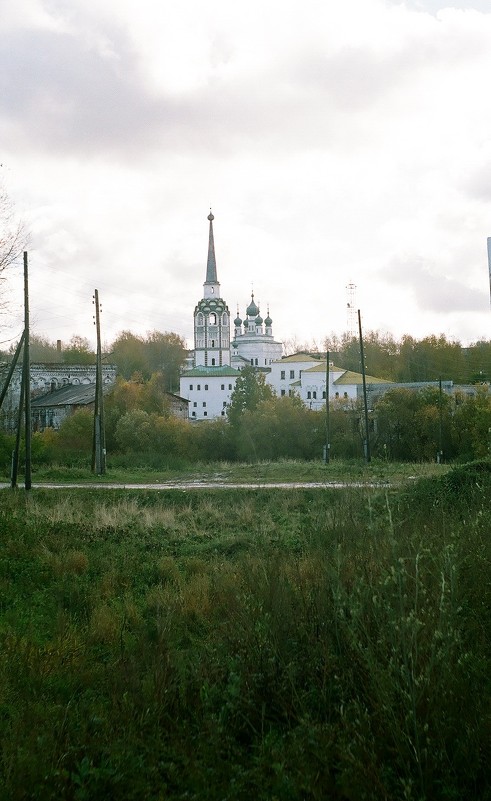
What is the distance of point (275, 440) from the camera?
6281 centimetres

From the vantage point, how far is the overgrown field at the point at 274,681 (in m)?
5.53

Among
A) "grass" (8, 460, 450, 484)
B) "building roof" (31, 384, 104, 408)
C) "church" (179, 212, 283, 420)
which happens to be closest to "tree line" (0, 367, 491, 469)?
"building roof" (31, 384, 104, 408)

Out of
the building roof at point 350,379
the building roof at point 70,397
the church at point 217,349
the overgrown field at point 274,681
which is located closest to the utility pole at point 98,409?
the overgrown field at point 274,681

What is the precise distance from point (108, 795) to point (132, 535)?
39.5 ft

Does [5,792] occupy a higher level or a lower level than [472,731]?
lower

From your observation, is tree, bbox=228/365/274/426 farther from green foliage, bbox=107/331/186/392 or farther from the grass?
green foliage, bbox=107/331/186/392

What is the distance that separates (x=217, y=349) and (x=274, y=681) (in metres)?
134

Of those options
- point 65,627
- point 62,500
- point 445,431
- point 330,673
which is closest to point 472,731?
point 330,673

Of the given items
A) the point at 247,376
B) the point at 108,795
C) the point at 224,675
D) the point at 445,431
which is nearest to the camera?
the point at 108,795

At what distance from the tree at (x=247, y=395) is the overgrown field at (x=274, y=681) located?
181 feet

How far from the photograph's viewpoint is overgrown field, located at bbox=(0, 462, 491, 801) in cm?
553

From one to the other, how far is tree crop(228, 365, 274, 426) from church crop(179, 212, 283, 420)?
27.6m

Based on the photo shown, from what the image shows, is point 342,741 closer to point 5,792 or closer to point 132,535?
point 5,792

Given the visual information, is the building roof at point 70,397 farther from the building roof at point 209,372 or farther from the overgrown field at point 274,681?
the overgrown field at point 274,681
